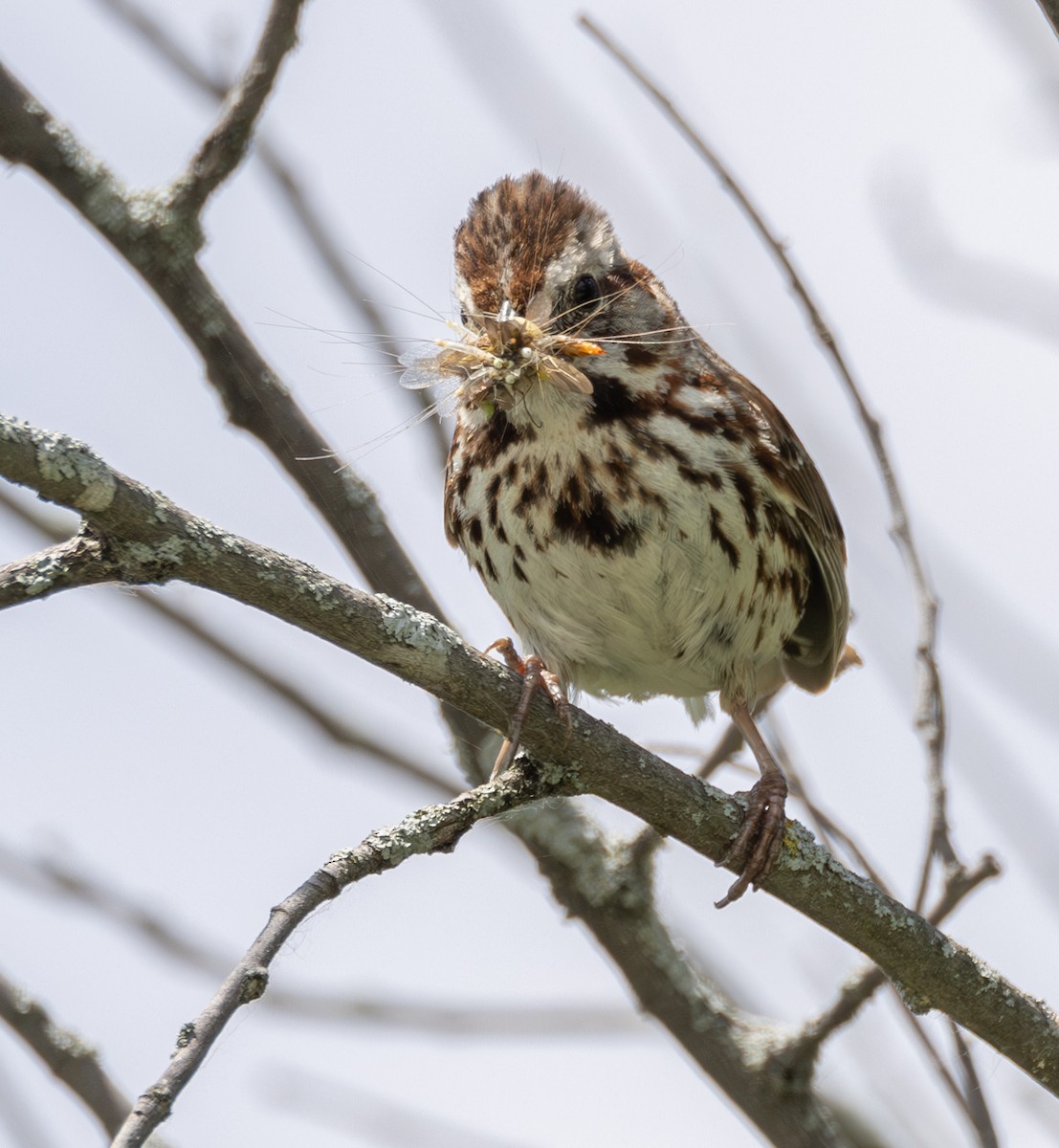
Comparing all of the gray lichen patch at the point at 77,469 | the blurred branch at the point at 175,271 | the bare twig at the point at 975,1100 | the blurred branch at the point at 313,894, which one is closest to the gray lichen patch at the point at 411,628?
the blurred branch at the point at 313,894

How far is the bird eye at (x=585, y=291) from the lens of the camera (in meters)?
3.87

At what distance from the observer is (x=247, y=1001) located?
2012mm

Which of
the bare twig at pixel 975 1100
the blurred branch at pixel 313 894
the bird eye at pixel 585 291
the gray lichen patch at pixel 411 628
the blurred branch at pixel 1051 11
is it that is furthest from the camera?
the bird eye at pixel 585 291

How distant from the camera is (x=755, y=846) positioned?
3.41 metres

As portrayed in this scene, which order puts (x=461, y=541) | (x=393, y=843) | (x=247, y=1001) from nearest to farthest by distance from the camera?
(x=247, y=1001) < (x=393, y=843) < (x=461, y=541)

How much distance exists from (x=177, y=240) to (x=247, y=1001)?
7.02 feet

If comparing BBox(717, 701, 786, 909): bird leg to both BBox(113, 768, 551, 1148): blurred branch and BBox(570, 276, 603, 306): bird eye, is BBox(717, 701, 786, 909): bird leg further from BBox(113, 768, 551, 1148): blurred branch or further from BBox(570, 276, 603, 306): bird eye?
BBox(570, 276, 603, 306): bird eye

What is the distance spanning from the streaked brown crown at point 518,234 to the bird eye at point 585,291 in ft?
0.30

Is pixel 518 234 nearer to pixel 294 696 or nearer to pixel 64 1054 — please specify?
pixel 294 696

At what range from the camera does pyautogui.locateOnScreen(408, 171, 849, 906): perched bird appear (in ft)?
12.1

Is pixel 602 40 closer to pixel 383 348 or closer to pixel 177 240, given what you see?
pixel 383 348

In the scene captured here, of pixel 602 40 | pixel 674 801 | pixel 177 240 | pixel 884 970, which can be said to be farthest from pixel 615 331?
pixel 884 970

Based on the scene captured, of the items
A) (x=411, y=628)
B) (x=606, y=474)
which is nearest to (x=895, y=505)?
(x=606, y=474)

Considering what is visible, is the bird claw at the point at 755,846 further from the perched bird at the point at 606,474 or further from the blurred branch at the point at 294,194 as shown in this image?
the blurred branch at the point at 294,194
